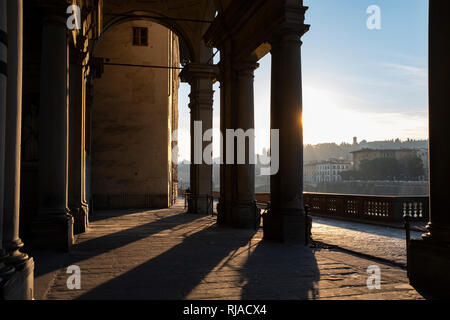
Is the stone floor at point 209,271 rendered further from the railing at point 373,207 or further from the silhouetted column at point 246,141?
the railing at point 373,207

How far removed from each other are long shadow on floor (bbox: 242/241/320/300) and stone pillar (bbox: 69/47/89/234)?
6.06 m

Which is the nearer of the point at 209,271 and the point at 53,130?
the point at 209,271

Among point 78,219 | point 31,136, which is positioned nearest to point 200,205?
point 78,219

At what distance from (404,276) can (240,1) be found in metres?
9.39

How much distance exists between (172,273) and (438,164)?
14.3 ft

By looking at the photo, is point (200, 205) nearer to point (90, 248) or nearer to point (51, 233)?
point (90, 248)

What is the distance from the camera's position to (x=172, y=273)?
659 cm

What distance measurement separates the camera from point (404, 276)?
6.46m

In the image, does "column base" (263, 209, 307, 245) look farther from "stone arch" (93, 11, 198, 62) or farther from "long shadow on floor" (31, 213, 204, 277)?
"stone arch" (93, 11, 198, 62)

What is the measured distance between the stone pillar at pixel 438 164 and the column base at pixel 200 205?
14.3 metres

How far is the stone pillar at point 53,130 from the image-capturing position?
8.93 m

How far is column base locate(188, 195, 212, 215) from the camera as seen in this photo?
64.4 feet

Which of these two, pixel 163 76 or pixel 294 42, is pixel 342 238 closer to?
pixel 294 42

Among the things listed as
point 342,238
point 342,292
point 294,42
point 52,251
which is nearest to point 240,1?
point 294,42
